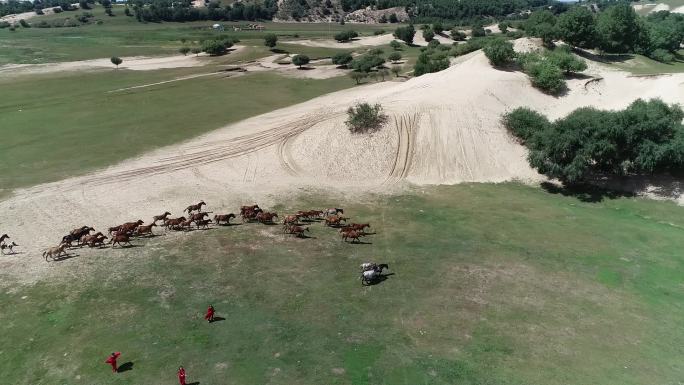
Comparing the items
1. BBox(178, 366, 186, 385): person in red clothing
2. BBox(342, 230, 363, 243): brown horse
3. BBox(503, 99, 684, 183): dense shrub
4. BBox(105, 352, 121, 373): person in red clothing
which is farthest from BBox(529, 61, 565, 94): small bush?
BBox(105, 352, 121, 373): person in red clothing

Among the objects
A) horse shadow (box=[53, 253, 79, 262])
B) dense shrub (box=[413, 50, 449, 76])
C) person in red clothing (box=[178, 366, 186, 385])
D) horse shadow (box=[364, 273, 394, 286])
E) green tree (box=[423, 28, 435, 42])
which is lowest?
horse shadow (box=[53, 253, 79, 262])

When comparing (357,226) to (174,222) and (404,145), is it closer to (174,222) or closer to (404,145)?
(174,222)

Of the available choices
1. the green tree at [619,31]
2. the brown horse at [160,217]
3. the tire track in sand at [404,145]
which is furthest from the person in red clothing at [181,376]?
the green tree at [619,31]

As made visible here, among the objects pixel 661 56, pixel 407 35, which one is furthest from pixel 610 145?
pixel 407 35

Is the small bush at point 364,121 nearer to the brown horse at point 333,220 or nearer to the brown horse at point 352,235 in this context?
the brown horse at point 333,220

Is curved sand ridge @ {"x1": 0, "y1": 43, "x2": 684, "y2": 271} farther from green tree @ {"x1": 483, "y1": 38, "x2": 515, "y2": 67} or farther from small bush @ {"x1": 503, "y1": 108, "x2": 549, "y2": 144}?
green tree @ {"x1": 483, "y1": 38, "x2": 515, "y2": 67}

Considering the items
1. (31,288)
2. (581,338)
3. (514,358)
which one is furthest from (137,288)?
(581,338)
